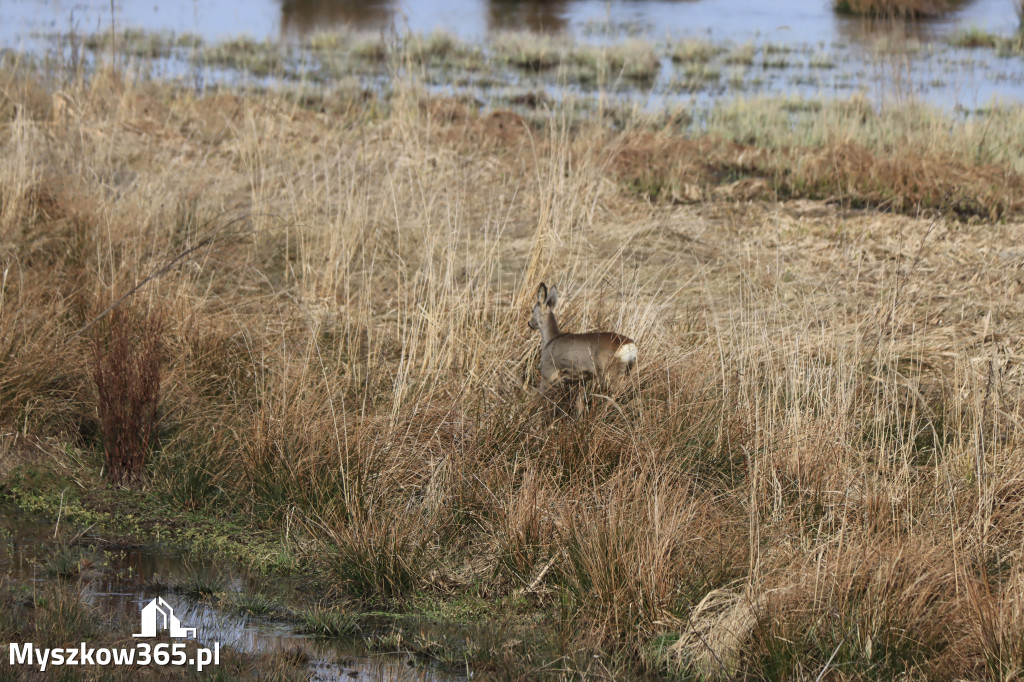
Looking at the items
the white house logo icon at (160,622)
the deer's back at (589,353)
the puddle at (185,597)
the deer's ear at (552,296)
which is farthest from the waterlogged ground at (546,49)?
the white house logo icon at (160,622)

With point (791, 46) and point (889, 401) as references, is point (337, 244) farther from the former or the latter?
point (791, 46)

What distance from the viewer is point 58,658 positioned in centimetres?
326

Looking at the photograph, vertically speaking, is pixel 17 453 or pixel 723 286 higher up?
pixel 723 286

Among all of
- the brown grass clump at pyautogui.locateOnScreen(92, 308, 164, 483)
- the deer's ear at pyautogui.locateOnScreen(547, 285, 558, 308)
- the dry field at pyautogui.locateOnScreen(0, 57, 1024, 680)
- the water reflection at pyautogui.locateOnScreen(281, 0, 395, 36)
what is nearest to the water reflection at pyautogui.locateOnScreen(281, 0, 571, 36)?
the water reflection at pyautogui.locateOnScreen(281, 0, 395, 36)

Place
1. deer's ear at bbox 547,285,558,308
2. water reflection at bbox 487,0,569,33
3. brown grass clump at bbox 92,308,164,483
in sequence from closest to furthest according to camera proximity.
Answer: brown grass clump at bbox 92,308,164,483 < deer's ear at bbox 547,285,558,308 < water reflection at bbox 487,0,569,33

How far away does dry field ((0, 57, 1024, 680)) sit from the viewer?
140 inches

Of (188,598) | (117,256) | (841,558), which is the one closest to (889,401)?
(841,558)

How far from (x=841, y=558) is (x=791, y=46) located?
74.7 ft

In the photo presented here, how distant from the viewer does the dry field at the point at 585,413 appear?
11.7 ft

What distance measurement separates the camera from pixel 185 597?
388 cm

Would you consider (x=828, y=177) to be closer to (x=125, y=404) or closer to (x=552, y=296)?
(x=552, y=296)

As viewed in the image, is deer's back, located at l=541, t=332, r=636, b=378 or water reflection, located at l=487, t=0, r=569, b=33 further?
water reflection, located at l=487, t=0, r=569, b=33

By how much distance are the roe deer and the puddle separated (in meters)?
1.38

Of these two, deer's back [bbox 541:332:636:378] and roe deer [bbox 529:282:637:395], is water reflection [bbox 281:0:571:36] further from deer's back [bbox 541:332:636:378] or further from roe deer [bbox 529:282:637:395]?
deer's back [bbox 541:332:636:378]
